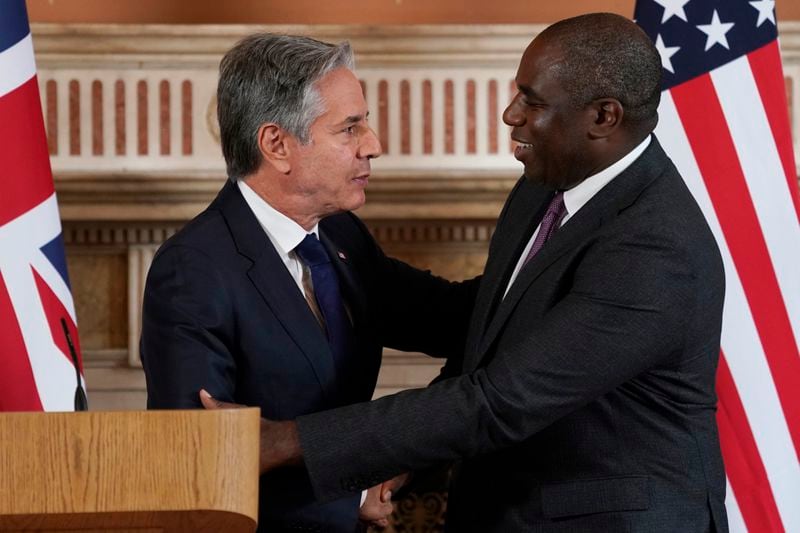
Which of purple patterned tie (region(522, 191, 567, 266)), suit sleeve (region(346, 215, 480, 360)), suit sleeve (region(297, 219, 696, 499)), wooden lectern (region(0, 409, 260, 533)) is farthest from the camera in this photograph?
suit sleeve (region(346, 215, 480, 360))

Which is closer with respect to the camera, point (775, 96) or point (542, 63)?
point (542, 63)

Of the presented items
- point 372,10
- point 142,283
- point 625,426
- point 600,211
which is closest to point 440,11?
point 372,10

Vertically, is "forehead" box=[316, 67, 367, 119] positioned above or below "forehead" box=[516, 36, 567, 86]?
below

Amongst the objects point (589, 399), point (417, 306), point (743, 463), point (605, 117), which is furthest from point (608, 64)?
point (743, 463)

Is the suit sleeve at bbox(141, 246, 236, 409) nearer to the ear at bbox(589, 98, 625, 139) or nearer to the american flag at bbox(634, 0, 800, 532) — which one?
the ear at bbox(589, 98, 625, 139)

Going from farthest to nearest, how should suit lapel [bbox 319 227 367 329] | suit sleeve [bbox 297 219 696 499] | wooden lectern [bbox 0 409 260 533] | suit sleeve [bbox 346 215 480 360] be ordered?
1. suit sleeve [bbox 346 215 480 360]
2. suit lapel [bbox 319 227 367 329]
3. suit sleeve [bbox 297 219 696 499]
4. wooden lectern [bbox 0 409 260 533]

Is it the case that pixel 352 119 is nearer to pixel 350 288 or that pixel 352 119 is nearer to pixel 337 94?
pixel 337 94

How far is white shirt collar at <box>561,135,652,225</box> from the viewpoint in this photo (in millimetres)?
1728

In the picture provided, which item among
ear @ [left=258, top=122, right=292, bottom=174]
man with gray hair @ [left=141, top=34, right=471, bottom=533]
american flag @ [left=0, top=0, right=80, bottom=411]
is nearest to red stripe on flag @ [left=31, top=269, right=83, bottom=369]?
american flag @ [left=0, top=0, right=80, bottom=411]

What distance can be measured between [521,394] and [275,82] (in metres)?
0.59

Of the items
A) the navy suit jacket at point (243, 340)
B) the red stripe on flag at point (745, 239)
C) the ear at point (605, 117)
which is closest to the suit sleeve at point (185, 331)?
the navy suit jacket at point (243, 340)

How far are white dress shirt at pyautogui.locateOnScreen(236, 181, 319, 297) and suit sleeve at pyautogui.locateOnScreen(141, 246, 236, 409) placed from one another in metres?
0.13

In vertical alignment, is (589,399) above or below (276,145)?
below

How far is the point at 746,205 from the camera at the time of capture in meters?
2.32
